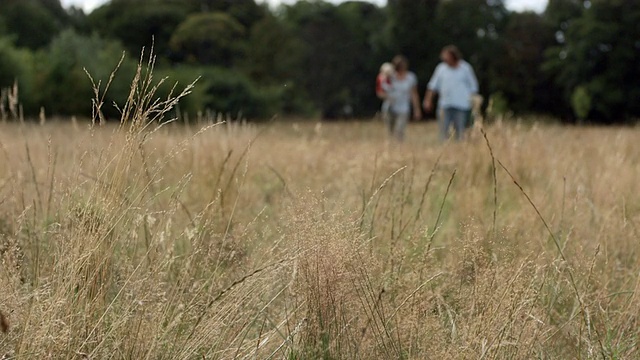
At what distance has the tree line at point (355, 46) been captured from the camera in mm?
33562

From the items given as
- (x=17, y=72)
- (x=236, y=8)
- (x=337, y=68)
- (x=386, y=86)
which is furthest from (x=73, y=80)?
(x=337, y=68)

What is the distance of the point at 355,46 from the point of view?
1698 inches

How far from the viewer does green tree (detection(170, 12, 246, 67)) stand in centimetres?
3372

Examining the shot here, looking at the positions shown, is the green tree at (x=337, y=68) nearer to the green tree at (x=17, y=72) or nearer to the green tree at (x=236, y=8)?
the green tree at (x=236, y=8)

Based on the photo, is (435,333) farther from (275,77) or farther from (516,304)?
(275,77)

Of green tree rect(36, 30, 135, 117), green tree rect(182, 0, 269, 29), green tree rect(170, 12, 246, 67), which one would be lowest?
green tree rect(36, 30, 135, 117)

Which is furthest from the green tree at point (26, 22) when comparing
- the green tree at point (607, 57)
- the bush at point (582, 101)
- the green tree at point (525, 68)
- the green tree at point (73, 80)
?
the green tree at point (607, 57)

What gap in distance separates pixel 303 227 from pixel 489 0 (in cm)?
4261

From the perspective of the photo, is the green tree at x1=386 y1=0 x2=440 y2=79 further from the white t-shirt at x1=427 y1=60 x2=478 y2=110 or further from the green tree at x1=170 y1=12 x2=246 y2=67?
the white t-shirt at x1=427 y1=60 x2=478 y2=110

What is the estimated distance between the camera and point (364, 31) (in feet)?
151

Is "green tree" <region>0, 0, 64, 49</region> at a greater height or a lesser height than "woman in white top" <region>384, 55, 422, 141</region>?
greater

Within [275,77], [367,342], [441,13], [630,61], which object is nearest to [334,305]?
[367,342]

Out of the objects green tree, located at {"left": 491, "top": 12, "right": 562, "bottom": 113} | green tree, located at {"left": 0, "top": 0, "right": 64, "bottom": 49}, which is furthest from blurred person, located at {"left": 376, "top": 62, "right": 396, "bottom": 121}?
green tree, located at {"left": 491, "top": 12, "right": 562, "bottom": 113}

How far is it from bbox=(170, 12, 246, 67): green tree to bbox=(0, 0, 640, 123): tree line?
62 millimetres
